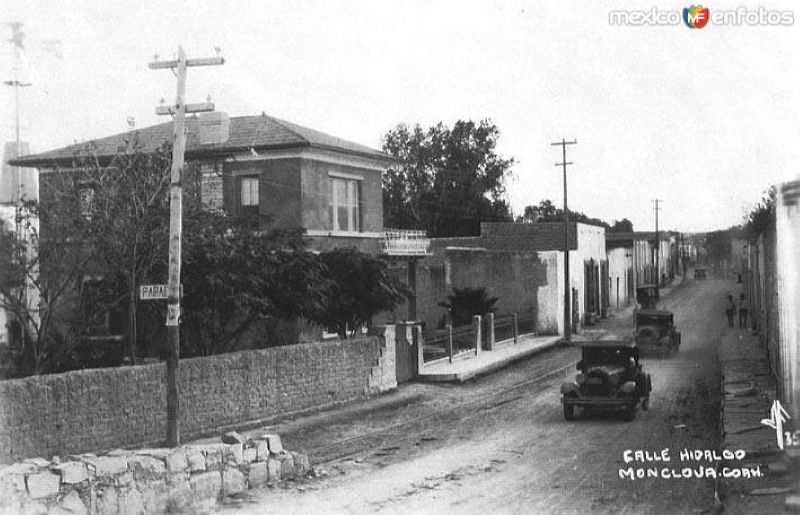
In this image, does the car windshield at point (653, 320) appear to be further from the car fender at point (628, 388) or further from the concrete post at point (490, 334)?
the car fender at point (628, 388)

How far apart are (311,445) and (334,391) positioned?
537 centimetres

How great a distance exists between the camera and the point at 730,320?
1747 inches

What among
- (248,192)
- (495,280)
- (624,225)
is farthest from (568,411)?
(624,225)

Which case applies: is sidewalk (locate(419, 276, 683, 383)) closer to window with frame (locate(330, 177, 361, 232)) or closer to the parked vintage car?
the parked vintage car

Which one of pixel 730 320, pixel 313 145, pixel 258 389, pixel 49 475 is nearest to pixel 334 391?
pixel 258 389

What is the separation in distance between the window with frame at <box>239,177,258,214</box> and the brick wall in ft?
24.5

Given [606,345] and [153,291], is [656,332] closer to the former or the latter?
[606,345]

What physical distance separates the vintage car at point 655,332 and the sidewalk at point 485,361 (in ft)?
15.7

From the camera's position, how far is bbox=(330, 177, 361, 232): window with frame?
3116 cm

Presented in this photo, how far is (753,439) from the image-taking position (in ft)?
46.4

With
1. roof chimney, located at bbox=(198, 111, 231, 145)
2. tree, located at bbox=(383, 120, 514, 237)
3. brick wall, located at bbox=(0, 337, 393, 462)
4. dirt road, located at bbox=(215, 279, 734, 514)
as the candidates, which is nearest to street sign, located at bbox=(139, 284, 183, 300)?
brick wall, located at bbox=(0, 337, 393, 462)

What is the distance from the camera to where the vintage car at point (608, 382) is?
19.8 metres

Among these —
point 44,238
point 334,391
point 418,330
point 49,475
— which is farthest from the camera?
point 418,330

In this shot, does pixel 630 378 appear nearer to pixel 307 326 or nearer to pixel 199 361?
pixel 199 361
